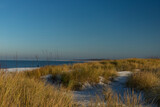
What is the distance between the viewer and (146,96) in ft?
14.5

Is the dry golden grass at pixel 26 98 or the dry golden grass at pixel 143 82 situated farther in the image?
the dry golden grass at pixel 143 82

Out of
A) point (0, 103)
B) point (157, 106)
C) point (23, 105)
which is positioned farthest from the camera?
point (157, 106)

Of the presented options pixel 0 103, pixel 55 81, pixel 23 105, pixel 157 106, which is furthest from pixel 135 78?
pixel 0 103

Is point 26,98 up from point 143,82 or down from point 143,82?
up

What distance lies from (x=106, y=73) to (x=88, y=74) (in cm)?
126

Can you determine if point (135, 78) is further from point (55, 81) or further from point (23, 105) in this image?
point (23, 105)

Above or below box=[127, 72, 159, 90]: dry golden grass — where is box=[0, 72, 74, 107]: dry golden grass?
above

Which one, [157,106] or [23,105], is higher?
[23,105]

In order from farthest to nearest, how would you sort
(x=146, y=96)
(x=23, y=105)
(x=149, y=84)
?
(x=149, y=84), (x=146, y=96), (x=23, y=105)

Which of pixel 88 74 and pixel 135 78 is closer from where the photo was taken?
pixel 135 78

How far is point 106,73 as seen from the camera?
25.2ft

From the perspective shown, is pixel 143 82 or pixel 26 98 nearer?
pixel 26 98

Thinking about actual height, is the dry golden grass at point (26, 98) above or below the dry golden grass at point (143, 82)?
above

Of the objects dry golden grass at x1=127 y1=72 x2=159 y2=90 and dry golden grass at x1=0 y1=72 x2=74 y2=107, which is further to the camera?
dry golden grass at x1=127 y1=72 x2=159 y2=90
